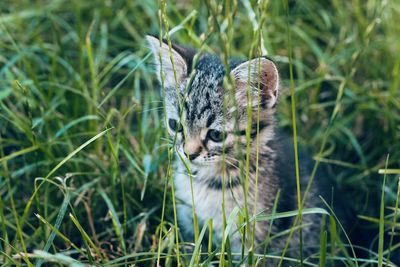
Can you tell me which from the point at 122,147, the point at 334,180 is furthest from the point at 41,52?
the point at 334,180

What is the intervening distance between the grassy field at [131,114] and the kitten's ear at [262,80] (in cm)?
23

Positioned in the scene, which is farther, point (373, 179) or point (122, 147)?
point (373, 179)

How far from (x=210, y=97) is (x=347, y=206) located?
1.38 meters

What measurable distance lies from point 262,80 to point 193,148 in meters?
0.53

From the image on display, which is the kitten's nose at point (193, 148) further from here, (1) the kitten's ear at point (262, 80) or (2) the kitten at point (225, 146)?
(1) the kitten's ear at point (262, 80)

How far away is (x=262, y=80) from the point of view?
3137 mm

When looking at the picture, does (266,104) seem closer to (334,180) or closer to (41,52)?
(334,180)

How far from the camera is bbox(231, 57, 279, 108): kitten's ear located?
298cm

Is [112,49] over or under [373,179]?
over

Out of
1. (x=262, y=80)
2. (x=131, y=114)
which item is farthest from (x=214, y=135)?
(x=131, y=114)

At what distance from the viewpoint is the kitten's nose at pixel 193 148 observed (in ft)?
10.3

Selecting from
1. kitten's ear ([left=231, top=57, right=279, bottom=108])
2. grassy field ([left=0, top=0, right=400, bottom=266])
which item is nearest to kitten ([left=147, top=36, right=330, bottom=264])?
kitten's ear ([left=231, top=57, right=279, bottom=108])

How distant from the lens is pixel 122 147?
3.55m

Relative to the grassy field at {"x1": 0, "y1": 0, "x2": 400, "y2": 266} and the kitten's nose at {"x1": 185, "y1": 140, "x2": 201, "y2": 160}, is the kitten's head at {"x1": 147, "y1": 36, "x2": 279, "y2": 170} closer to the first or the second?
the kitten's nose at {"x1": 185, "y1": 140, "x2": 201, "y2": 160}
